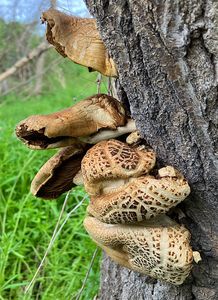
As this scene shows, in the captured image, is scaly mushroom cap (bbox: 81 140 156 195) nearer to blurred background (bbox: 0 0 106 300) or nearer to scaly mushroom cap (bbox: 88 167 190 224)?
scaly mushroom cap (bbox: 88 167 190 224)

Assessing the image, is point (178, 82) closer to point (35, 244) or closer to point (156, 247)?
point (156, 247)

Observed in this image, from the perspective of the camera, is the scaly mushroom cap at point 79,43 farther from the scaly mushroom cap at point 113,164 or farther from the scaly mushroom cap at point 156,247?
the scaly mushroom cap at point 156,247

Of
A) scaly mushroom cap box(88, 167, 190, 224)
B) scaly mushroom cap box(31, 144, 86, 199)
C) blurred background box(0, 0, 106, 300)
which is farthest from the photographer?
blurred background box(0, 0, 106, 300)

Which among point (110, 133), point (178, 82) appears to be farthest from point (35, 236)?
point (178, 82)

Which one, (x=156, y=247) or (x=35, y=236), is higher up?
(x=156, y=247)

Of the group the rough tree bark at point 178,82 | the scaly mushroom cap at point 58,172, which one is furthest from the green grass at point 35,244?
the rough tree bark at point 178,82

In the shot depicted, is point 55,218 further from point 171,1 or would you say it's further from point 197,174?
point 171,1

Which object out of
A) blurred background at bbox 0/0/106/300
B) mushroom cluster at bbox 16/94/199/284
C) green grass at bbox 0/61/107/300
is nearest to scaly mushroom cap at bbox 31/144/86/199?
mushroom cluster at bbox 16/94/199/284
